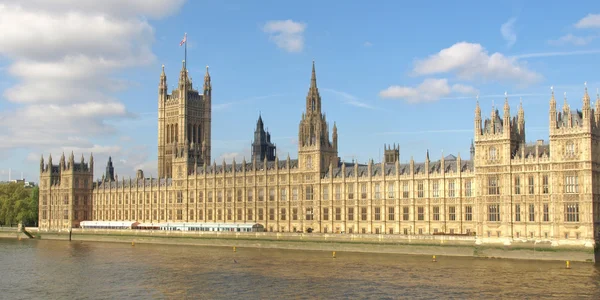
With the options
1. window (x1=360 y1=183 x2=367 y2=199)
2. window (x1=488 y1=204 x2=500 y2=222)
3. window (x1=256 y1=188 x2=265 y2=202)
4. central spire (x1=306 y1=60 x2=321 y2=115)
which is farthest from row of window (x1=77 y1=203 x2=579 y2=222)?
central spire (x1=306 y1=60 x2=321 y2=115)

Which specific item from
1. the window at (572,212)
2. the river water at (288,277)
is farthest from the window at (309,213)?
the window at (572,212)

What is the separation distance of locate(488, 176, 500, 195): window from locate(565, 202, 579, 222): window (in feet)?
35.7

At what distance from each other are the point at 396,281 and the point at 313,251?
140 ft

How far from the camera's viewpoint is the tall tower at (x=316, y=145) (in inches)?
5630

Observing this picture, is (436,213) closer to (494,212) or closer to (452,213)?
(452,213)

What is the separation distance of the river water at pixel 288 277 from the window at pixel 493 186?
11.0 metres

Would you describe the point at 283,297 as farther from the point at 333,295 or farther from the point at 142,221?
the point at 142,221

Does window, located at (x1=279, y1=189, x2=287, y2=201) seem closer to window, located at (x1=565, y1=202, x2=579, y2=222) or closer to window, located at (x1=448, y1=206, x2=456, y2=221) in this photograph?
window, located at (x1=448, y1=206, x2=456, y2=221)

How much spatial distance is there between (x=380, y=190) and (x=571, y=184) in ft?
123

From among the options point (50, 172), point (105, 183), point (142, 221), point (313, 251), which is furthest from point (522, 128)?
point (50, 172)

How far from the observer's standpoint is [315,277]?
87188mm

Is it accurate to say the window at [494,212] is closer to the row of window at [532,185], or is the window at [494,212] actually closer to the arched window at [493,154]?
the row of window at [532,185]

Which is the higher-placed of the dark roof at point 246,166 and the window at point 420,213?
the dark roof at point 246,166

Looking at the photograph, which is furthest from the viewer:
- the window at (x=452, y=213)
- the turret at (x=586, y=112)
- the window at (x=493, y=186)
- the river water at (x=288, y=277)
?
the window at (x=452, y=213)
